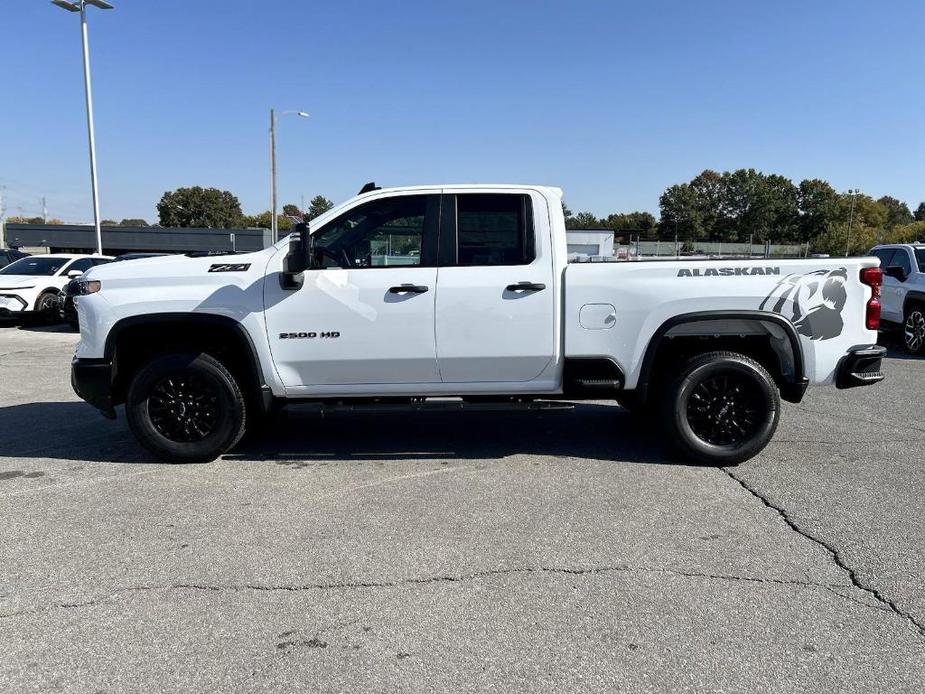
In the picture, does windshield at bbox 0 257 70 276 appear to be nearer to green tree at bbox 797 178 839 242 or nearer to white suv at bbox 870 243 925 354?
white suv at bbox 870 243 925 354

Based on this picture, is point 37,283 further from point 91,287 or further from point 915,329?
point 915,329

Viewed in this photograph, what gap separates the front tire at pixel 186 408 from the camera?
5.22m

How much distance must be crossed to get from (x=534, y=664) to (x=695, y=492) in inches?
95.0

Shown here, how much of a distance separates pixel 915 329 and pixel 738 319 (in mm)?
8428

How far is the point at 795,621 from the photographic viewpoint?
10.2 ft

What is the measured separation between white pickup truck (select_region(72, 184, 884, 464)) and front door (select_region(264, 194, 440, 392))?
1cm

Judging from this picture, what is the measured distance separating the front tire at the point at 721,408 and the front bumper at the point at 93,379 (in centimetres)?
423

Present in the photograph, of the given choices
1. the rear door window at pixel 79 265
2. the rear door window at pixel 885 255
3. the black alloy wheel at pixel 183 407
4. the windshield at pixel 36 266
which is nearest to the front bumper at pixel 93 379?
the black alloy wheel at pixel 183 407

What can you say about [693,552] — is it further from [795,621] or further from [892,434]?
[892,434]

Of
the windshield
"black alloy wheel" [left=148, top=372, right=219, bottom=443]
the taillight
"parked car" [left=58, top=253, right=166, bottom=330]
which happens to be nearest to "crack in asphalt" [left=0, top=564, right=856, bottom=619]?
"black alloy wheel" [left=148, top=372, right=219, bottom=443]

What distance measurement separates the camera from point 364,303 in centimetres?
512

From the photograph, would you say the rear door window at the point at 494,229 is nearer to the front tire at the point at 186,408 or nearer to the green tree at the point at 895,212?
the front tire at the point at 186,408

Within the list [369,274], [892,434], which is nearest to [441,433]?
[369,274]

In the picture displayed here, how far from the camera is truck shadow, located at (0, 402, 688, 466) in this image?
563 centimetres
